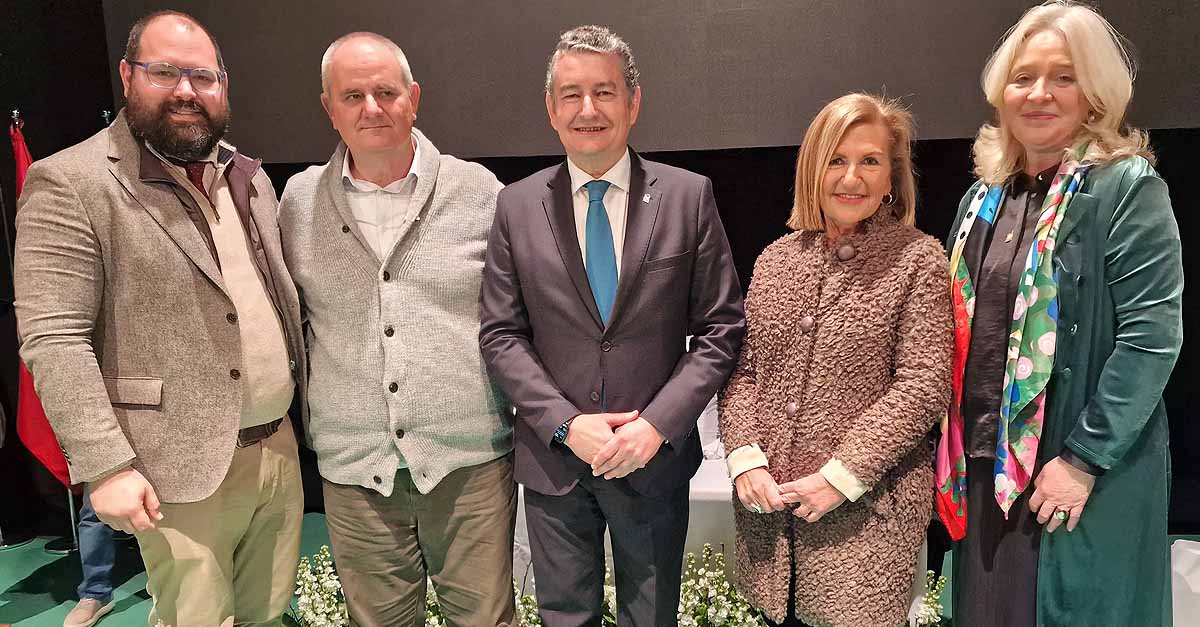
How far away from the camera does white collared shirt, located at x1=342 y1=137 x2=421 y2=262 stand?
78.5 inches

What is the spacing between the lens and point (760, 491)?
1.72 meters

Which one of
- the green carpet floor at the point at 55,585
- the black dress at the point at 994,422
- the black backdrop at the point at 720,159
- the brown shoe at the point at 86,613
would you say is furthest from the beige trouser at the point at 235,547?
the black backdrop at the point at 720,159

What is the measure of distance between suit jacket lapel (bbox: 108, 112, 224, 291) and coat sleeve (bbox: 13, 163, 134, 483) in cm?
12

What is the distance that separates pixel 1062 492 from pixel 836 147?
0.92m

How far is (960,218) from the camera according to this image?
6.43 feet

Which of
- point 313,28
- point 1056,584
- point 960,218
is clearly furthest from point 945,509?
point 313,28

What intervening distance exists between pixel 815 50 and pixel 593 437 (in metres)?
2.06

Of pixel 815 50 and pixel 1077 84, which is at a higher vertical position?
pixel 815 50

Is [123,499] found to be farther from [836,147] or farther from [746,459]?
[836,147]

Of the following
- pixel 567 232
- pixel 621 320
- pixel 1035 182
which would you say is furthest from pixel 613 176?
pixel 1035 182

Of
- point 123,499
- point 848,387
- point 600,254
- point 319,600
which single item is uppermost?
point 600,254

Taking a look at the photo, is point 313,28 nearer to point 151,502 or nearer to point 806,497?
point 151,502

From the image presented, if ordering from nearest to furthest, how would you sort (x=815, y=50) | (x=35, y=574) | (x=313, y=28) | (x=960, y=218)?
(x=960, y=218), (x=815, y=50), (x=313, y=28), (x=35, y=574)

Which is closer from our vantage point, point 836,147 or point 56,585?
point 836,147
